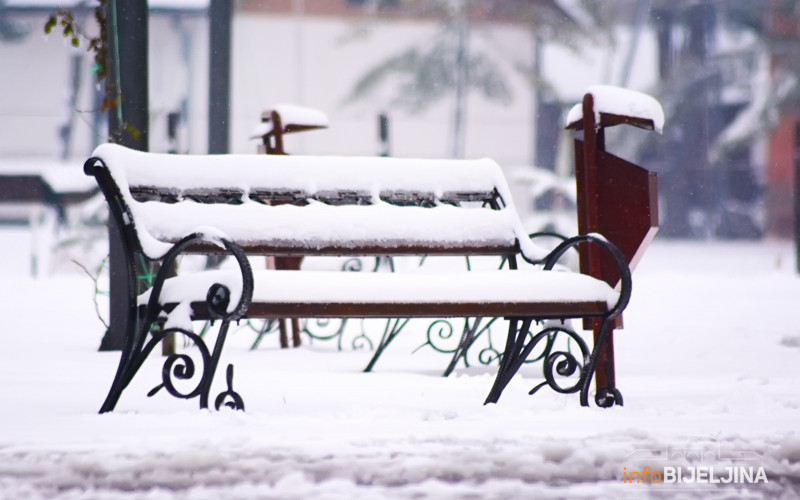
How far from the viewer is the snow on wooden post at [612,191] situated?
12.0 feet

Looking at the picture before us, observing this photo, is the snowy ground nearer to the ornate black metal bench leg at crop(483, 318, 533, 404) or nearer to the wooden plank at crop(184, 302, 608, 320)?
the ornate black metal bench leg at crop(483, 318, 533, 404)

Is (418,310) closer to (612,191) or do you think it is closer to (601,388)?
(601,388)

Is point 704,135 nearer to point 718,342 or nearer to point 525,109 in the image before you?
point 525,109

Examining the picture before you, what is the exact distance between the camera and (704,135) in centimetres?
2331

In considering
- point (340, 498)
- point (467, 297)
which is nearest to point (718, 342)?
point (467, 297)

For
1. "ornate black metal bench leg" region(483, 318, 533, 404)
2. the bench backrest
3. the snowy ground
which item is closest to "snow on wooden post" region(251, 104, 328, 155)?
the snowy ground

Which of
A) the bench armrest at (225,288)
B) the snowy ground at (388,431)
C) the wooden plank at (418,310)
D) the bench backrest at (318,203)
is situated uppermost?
the bench backrest at (318,203)

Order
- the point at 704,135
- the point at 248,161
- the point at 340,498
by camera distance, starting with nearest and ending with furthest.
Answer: the point at 340,498 < the point at 248,161 < the point at 704,135

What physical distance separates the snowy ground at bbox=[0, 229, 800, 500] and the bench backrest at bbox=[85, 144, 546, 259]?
661 millimetres

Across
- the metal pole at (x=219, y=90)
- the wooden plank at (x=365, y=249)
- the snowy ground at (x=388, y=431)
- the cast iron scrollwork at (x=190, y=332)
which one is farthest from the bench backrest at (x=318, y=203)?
the metal pole at (x=219, y=90)

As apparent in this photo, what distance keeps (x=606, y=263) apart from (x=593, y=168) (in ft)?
1.27

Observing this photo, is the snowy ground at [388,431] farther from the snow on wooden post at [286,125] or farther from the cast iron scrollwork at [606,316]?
Result: the snow on wooden post at [286,125]

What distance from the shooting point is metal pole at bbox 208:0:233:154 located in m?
8.95

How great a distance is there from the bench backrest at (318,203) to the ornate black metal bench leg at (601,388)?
56 cm
